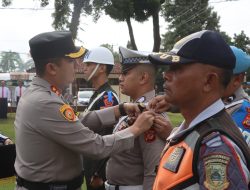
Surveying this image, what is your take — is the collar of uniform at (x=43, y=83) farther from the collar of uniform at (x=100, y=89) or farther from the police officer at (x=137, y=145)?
the collar of uniform at (x=100, y=89)

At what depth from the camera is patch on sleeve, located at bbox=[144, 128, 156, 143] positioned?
2734 mm

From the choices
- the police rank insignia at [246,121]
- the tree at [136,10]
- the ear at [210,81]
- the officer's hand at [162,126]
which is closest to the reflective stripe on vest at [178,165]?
the ear at [210,81]

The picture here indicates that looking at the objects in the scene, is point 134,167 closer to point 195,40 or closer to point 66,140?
point 66,140

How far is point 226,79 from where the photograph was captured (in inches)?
66.2

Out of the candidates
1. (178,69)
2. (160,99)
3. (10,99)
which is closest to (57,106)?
(160,99)

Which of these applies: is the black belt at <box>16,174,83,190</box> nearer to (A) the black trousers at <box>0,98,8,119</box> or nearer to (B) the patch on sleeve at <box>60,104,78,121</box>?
(B) the patch on sleeve at <box>60,104,78,121</box>

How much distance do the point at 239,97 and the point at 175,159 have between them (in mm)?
1735

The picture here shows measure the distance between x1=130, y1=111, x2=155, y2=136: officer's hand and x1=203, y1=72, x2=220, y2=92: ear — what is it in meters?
0.98

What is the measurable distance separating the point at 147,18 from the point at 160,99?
1706 cm

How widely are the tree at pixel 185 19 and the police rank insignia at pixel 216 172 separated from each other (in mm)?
42427

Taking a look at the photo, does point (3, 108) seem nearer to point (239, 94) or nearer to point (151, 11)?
point (151, 11)

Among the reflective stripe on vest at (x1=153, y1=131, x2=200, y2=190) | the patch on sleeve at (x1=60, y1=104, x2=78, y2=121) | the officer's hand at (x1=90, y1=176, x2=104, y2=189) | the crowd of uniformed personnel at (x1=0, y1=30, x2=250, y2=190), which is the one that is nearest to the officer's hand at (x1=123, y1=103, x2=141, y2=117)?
the crowd of uniformed personnel at (x1=0, y1=30, x2=250, y2=190)

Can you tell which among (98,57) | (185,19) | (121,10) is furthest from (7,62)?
(98,57)

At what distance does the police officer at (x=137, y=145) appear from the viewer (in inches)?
108
